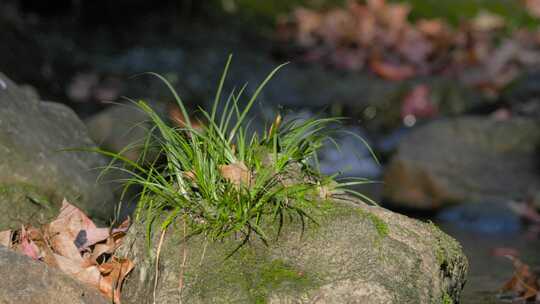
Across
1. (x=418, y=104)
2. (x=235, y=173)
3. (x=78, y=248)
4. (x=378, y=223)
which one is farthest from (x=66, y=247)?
(x=418, y=104)

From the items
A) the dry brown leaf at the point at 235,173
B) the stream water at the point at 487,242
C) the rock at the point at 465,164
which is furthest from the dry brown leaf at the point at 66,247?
the rock at the point at 465,164

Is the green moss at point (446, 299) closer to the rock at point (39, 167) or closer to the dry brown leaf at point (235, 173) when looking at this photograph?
the dry brown leaf at point (235, 173)

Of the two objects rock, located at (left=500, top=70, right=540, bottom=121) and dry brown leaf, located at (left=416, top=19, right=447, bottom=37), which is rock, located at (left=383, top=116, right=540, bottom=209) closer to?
rock, located at (left=500, top=70, right=540, bottom=121)

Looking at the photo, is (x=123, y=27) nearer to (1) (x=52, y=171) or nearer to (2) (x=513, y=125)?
(2) (x=513, y=125)

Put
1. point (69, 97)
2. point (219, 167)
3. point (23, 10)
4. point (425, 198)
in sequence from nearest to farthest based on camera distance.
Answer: point (219, 167) < point (425, 198) < point (69, 97) < point (23, 10)

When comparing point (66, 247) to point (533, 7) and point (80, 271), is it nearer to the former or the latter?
point (80, 271)

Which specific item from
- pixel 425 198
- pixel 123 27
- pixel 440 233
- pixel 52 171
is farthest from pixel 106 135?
pixel 123 27

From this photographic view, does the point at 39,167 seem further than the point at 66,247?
Yes
